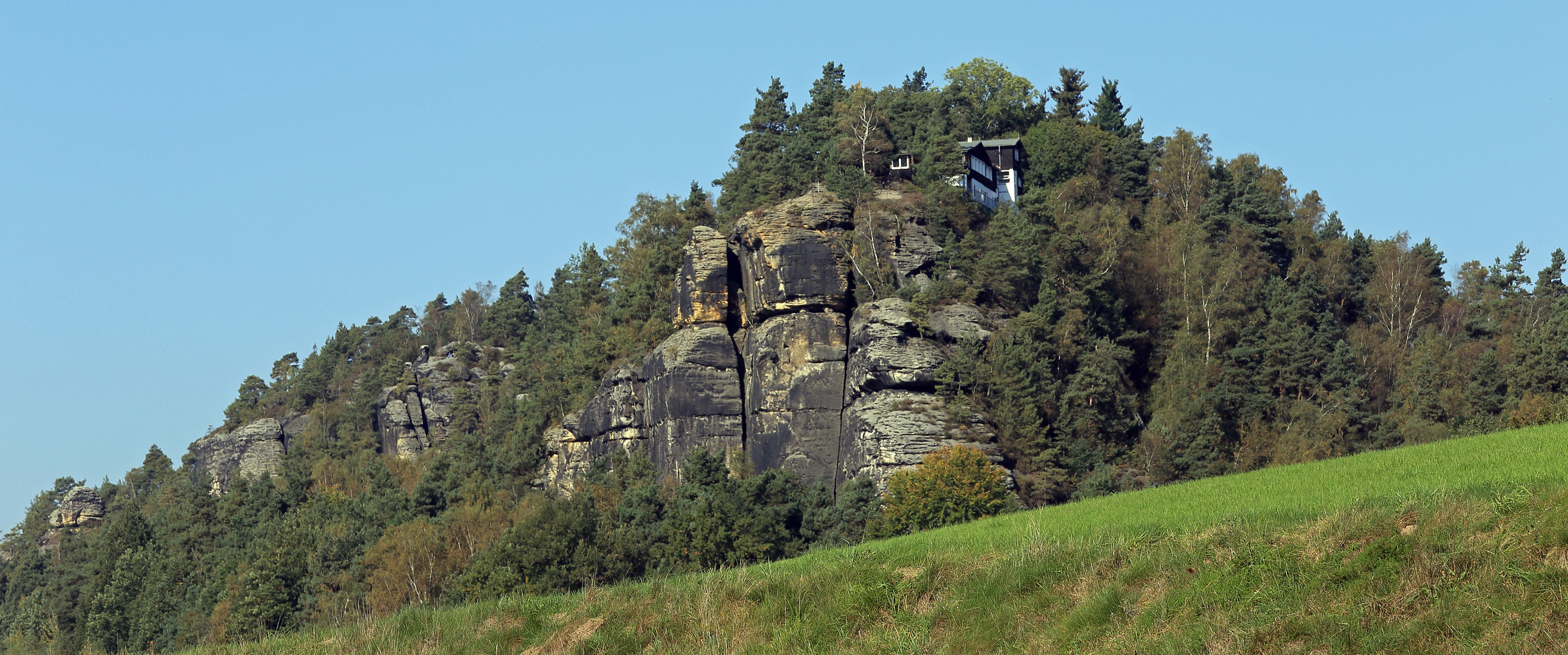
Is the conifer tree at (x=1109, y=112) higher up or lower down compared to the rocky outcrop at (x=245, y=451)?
higher up

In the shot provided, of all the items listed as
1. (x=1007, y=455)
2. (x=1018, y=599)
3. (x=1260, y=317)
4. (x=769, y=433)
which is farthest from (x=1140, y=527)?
(x=1260, y=317)

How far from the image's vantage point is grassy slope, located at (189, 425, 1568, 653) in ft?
55.1

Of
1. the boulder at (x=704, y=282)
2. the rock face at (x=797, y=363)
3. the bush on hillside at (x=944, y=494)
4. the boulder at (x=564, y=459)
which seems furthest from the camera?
the boulder at (x=564, y=459)

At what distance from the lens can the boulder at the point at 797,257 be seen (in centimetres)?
7600

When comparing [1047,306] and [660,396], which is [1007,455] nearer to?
[1047,306]

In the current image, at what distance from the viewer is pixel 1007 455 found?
2638 inches

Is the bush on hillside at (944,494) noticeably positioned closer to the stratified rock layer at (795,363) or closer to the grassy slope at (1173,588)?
the stratified rock layer at (795,363)

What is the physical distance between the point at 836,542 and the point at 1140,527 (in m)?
38.8

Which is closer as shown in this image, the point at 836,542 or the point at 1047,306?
Result: the point at 836,542

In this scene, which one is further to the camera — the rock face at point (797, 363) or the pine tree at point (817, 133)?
the pine tree at point (817, 133)

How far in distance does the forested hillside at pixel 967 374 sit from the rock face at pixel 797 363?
129cm

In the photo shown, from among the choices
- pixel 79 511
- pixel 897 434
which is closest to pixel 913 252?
pixel 897 434

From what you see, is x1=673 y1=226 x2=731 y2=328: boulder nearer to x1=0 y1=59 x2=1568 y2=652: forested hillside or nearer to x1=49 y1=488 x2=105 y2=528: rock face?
x1=0 y1=59 x2=1568 y2=652: forested hillside

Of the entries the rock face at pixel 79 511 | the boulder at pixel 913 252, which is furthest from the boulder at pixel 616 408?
the rock face at pixel 79 511
